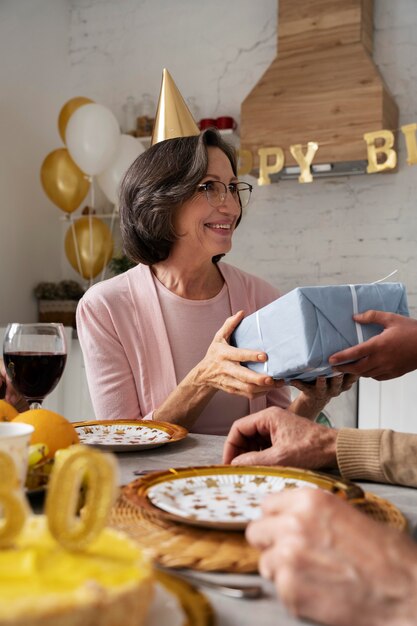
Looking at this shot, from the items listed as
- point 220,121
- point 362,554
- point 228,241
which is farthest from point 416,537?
point 220,121

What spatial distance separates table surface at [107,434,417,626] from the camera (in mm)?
449

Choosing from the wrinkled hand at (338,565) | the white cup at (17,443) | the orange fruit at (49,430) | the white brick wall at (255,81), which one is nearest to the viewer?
the wrinkled hand at (338,565)

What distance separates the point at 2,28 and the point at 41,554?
12.6 feet

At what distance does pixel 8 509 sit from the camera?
419mm

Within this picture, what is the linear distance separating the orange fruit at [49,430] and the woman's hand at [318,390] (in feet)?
1.96

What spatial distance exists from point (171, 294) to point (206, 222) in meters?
0.21

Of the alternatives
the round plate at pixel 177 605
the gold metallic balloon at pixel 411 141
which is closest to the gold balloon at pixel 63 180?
the gold metallic balloon at pixel 411 141

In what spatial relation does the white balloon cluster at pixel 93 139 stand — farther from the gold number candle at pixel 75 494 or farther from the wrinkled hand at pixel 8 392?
the gold number candle at pixel 75 494

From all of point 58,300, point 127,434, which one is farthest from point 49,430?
point 58,300

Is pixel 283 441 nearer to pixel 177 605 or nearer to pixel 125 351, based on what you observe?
pixel 177 605

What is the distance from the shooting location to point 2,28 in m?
3.69

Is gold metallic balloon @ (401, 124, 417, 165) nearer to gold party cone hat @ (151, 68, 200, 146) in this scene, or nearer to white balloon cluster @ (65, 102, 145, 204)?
gold party cone hat @ (151, 68, 200, 146)

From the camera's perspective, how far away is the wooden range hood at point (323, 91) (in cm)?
315

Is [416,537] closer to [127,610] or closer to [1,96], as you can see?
[127,610]
